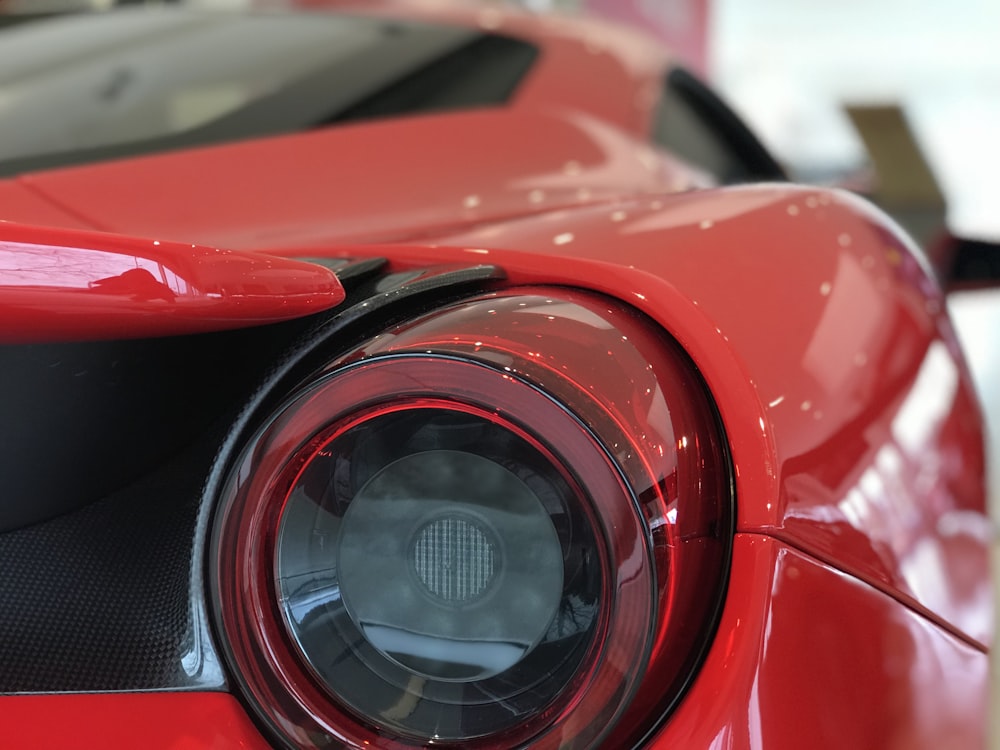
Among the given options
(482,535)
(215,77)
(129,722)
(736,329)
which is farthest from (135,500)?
(215,77)

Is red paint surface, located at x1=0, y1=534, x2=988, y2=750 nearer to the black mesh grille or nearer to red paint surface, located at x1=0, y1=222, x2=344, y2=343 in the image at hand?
the black mesh grille

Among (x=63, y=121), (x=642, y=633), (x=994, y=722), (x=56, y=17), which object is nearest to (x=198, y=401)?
(x=642, y=633)

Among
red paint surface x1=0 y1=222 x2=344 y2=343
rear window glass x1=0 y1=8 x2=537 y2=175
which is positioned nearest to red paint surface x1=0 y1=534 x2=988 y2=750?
red paint surface x1=0 y1=222 x2=344 y2=343

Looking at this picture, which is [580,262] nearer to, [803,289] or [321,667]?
[803,289]

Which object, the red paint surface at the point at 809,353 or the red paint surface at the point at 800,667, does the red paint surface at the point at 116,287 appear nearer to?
the red paint surface at the point at 809,353

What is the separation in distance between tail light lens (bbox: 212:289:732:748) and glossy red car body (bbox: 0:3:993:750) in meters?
0.03

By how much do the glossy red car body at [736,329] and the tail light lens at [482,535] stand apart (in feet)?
0.10

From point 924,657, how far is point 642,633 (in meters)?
0.26

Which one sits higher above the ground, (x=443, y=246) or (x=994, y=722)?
(x=443, y=246)

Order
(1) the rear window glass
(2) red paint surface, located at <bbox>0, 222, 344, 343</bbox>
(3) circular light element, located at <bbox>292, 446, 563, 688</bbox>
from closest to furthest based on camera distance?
(2) red paint surface, located at <bbox>0, 222, 344, 343</bbox> → (3) circular light element, located at <bbox>292, 446, 563, 688</bbox> → (1) the rear window glass

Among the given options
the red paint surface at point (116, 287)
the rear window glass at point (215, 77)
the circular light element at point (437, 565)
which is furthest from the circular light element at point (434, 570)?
the rear window glass at point (215, 77)

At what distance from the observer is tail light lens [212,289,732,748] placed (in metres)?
0.56

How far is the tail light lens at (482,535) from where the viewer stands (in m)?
0.56

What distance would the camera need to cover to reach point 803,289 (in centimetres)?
75
